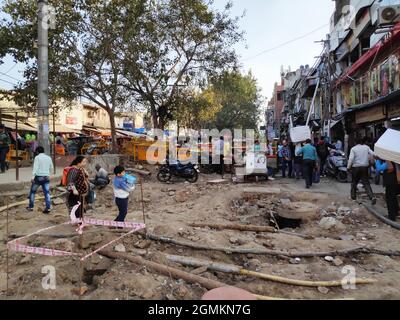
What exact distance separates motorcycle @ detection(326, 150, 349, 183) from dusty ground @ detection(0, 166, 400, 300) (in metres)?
2.36

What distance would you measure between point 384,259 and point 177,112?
49.8ft

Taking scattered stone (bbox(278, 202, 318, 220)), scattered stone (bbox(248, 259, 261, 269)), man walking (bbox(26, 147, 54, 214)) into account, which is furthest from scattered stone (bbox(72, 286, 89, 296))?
scattered stone (bbox(278, 202, 318, 220))

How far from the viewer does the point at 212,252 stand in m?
6.24

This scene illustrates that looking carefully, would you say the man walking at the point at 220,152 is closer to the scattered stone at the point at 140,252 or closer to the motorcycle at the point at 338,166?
the motorcycle at the point at 338,166

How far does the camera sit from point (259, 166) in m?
14.2

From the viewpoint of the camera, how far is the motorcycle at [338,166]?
43.4ft

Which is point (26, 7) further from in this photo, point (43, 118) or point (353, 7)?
point (353, 7)

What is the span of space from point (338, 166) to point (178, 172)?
20.1ft

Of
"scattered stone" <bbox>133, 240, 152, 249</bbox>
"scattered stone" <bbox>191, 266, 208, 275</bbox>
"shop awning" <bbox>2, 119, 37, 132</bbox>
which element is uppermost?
"shop awning" <bbox>2, 119, 37, 132</bbox>

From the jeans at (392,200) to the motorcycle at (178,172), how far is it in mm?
7724

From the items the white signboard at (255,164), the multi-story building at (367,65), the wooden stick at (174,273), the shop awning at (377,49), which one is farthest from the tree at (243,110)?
the wooden stick at (174,273)

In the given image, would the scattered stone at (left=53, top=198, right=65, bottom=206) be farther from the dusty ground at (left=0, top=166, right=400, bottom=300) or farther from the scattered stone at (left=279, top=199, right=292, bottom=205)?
the scattered stone at (left=279, top=199, right=292, bottom=205)

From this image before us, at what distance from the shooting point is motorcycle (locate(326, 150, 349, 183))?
521 inches
